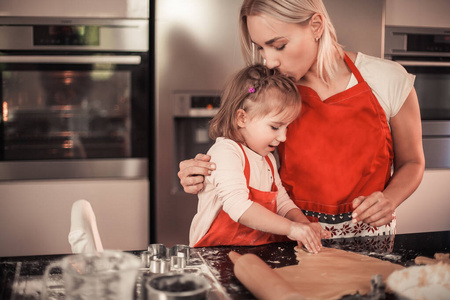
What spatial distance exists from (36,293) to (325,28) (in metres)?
1.03

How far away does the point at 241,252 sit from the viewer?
1018 mm

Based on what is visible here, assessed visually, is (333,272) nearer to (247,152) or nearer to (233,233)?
(233,233)

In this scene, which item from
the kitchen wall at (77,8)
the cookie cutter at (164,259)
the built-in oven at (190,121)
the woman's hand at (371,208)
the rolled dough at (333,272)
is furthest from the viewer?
the built-in oven at (190,121)

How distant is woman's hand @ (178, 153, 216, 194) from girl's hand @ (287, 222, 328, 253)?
30cm

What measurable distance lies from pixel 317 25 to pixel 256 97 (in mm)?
286

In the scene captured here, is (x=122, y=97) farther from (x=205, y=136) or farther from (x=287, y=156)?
(x=287, y=156)

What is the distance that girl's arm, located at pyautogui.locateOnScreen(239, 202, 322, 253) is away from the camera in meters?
1.03

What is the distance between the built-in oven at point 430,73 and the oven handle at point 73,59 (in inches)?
50.1

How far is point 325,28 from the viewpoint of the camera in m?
1.38

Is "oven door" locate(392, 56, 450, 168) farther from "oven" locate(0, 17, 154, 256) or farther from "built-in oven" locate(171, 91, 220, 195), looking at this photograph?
"oven" locate(0, 17, 154, 256)

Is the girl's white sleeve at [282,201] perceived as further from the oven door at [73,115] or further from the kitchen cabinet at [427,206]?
the kitchen cabinet at [427,206]

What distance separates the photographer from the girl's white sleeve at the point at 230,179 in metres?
1.17

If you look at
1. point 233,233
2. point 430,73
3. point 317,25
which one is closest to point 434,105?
point 430,73

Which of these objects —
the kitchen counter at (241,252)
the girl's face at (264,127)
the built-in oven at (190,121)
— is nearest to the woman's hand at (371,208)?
the kitchen counter at (241,252)
